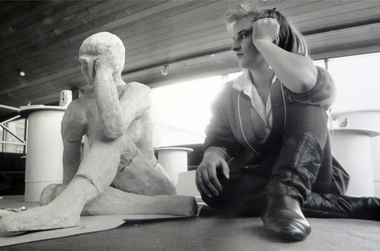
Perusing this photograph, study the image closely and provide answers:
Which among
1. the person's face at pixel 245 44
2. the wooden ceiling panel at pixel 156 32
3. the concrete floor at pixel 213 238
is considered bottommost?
the concrete floor at pixel 213 238

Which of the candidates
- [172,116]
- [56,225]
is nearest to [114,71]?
[56,225]

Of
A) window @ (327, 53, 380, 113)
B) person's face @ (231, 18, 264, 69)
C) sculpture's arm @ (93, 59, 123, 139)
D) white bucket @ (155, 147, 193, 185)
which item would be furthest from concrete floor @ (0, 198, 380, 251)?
window @ (327, 53, 380, 113)

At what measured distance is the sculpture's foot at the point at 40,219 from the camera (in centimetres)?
91

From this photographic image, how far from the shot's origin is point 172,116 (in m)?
4.51

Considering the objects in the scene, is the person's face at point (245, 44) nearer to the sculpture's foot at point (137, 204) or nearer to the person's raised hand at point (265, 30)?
the person's raised hand at point (265, 30)

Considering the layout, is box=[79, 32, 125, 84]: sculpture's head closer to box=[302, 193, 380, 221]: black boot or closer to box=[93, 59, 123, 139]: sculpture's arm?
box=[93, 59, 123, 139]: sculpture's arm

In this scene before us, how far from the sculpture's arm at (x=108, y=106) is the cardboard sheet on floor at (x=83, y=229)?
29 cm

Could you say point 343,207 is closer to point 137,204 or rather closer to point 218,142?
point 218,142

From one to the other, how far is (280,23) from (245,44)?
0.47ft

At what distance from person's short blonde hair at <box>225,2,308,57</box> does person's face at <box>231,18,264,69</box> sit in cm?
2

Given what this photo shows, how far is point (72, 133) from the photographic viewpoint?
134cm

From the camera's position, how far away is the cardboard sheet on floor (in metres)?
0.87

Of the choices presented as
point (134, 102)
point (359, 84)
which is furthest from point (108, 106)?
point (359, 84)

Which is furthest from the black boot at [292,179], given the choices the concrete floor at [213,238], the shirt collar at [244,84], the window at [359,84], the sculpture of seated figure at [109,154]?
the window at [359,84]
